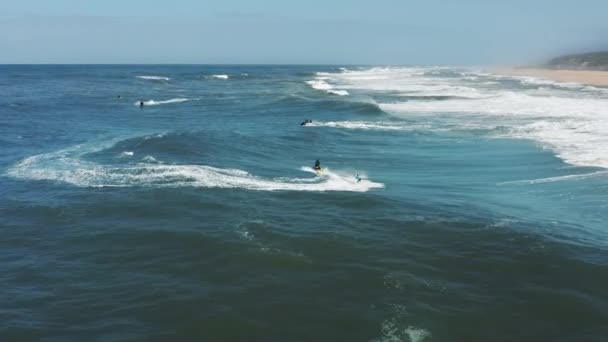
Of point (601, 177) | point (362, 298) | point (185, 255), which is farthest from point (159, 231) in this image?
point (601, 177)

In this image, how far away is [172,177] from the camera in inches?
1160

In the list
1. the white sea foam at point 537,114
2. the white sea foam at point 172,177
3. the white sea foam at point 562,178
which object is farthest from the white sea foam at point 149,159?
the white sea foam at point 537,114

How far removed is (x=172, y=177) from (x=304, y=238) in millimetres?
11077

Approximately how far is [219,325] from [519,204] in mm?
16075

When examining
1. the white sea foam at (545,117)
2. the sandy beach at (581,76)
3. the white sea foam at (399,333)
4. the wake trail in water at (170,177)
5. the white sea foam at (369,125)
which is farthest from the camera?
the sandy beach at (581,76)

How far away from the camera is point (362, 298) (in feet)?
54.1

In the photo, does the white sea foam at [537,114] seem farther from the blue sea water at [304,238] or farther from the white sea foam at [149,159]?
the white sea foam at [149,159]

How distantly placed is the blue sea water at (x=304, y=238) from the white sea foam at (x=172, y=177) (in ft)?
0.58

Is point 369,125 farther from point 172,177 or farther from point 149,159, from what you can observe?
point 172,177

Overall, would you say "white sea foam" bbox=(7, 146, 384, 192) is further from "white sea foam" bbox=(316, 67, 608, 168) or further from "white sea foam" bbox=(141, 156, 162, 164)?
"white sea foam" bbox=(316, 67, 608, 168)

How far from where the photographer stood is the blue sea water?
1541 cm

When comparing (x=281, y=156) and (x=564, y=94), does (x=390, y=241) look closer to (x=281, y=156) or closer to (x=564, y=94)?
(x=281, y=156)

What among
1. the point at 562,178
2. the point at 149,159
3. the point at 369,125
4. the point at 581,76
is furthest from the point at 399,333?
the point at 581,76

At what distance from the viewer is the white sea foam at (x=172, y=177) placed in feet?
92.6
